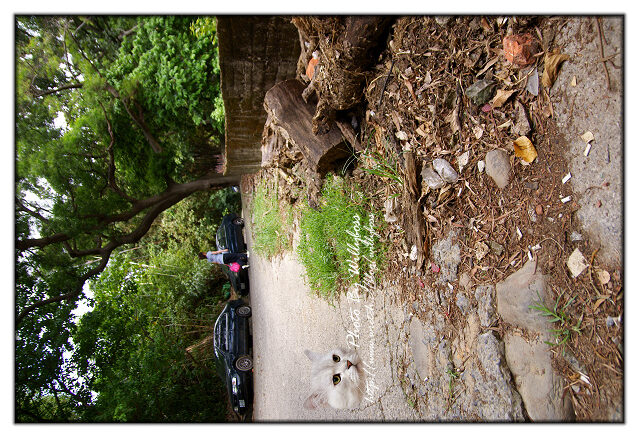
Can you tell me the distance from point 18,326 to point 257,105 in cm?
402

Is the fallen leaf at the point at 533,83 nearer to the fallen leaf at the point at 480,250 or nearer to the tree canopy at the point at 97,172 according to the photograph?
the fallen leaf at the point at 480,250

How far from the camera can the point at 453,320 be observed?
79.5 inches

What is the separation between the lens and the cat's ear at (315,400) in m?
3.17

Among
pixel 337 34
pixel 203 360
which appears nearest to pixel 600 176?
pixel 337 34

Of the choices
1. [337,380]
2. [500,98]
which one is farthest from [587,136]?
[337,380]

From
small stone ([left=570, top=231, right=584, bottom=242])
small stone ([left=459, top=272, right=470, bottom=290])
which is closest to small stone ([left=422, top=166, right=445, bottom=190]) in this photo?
small stone ([left=459, top=272, right=470, bottom=290])

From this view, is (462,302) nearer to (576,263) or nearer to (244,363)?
(576,263)

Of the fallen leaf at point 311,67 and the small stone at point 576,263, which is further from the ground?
the fallen leaf at point 311,67

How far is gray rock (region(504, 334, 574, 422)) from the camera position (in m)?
1.52

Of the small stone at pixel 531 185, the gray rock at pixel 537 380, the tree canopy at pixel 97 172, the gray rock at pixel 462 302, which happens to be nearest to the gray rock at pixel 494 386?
the gray rock at pixel 537 380

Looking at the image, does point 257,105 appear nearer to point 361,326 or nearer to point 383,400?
point 361,326

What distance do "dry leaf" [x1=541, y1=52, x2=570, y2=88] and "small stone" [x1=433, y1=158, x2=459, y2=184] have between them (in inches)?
23.1

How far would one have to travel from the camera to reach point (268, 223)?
554 centimetres

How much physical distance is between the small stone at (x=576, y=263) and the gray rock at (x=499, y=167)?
436 millimetres
